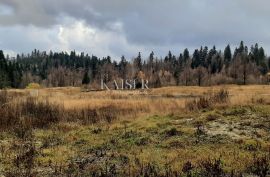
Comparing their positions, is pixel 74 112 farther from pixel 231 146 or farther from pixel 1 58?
pixel 1 58

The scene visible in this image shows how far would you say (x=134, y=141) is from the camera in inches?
592

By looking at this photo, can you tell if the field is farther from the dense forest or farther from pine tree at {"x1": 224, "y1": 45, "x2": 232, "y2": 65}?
pine tree at {"x1": 224, "y1": 45, "x2": 232, "y2": 65}

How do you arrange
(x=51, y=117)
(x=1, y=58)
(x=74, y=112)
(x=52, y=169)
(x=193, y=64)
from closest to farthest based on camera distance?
1. (x=52, y=169)
2. (x=51, y=117)
3. (x=74, y=112)
4. (x=1, y=58)
5. (x=193, y=64)

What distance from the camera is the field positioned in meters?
10.8

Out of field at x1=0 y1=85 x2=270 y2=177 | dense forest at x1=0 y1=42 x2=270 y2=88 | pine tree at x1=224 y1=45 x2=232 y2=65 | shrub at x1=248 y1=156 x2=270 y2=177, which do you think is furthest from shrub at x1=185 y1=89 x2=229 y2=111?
pine tree at x1=224 y1=45 x2=232 y2=65

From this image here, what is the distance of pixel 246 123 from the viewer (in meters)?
17.0

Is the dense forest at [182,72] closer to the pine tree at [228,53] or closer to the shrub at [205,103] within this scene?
the pine tree at [228,53]

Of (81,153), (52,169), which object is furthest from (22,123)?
(52,169)

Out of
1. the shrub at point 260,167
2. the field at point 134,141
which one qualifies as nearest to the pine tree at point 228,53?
the field at point 134,141

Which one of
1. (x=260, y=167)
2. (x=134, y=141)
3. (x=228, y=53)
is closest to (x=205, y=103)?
(x=134, y=141)

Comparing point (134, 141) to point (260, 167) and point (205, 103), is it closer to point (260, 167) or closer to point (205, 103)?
point (260, 167)

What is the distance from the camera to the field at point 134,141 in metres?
10.8

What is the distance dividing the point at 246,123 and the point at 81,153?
23.6ft

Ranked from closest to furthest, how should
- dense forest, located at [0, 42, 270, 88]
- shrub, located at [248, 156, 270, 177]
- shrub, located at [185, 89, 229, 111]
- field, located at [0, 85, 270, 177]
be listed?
1. shrub, located at [248, 156, 270, 177]
2. field, located at [0, 85, 270, 177]
3. shrub, located at [185, 89, 229, 111]
4. dense forest, located at [0, 42, 270, 88]
